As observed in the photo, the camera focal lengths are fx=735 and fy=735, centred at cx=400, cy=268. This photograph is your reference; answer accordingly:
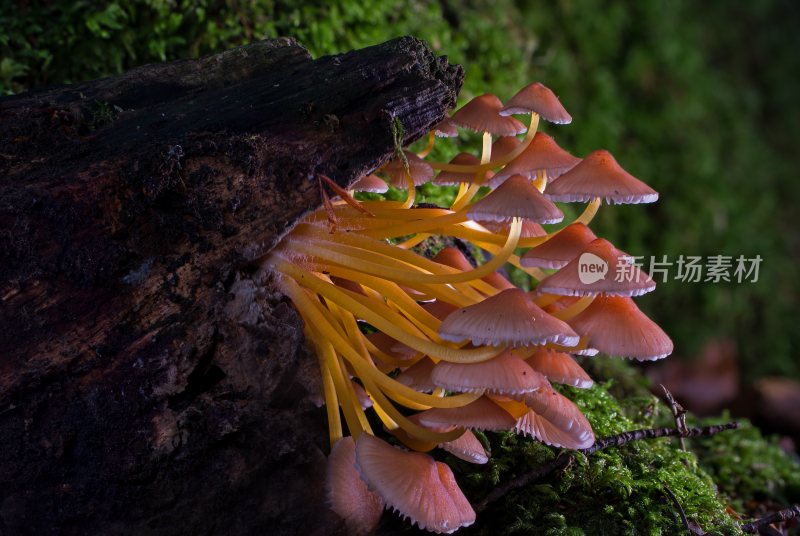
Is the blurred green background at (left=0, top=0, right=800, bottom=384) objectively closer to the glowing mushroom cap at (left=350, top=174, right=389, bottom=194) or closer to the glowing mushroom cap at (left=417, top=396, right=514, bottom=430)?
the glowing mushroom cap at (left=350, top=174, right=389, bottom=194)

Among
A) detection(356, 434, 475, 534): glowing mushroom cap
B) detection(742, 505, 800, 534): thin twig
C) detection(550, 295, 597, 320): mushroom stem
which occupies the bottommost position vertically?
detection(742, 505, 800, 534): thin twig

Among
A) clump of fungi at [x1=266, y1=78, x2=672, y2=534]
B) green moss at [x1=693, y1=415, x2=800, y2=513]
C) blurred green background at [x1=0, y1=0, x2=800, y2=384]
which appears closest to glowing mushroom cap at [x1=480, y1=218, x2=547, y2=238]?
clump of fungi at [x1=266, y1=78, x2=672, y2=534]

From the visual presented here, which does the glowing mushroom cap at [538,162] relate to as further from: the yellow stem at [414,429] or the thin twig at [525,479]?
the thin twig at [525,479]

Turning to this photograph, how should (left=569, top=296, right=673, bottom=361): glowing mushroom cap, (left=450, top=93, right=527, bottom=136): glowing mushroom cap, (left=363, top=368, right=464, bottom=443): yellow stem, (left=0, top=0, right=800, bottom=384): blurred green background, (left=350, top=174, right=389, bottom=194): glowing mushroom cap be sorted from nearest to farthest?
(left=569, top=296, right=673, bottom=361): glowing mushroom cap < (left=363, top=368, right=464, bottom=443): yellow stem < (left=450, top=93, right=527, bottom=136): glowing mushroom cap < (left=350, top=174, right=389, bottom=194): glowing mushroom cap < (left=0, top=0, right=800, bottom=384): blurred green background

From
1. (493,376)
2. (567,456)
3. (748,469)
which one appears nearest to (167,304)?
(493,376)

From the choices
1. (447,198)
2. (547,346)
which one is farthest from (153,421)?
(447,198)

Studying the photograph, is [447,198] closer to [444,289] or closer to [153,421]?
[444,289]

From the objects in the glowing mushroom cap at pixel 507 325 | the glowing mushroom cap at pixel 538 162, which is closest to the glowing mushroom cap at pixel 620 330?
the glowing mushroom cap at pixel 507 325

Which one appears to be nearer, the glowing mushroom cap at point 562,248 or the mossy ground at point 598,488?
the glowing mushroom cap at point 562,248
